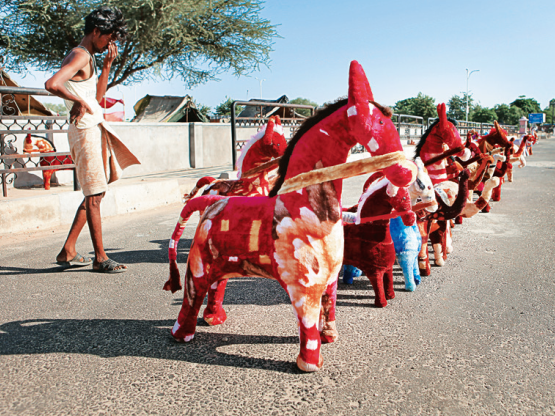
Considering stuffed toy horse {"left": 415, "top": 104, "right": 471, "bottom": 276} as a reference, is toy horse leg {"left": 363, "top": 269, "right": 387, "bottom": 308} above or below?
below

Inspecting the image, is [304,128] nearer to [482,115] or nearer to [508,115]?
[482,115]

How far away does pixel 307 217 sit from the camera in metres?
2.40

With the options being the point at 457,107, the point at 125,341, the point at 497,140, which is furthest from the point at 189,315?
the point at 457,107

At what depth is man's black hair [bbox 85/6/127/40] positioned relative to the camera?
13.0 feet

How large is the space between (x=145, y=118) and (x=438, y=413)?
60.0ft

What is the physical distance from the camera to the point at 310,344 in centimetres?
245

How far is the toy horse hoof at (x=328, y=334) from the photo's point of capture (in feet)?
9.45

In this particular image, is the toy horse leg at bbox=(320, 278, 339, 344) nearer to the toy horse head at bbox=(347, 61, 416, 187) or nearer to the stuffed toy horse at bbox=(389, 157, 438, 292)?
the toy horse head at bbox=(347, 61, 416, 187)

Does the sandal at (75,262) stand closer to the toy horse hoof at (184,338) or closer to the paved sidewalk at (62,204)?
the paved sidewalk at (62,204)

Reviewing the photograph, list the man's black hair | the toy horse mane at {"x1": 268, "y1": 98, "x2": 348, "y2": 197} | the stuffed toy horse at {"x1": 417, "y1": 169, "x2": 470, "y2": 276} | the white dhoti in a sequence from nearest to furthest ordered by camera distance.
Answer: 1. the toy horse mane at {"x1": 268, "y1": 98, "x2": 348, "y2": 197}
2. the man's black hair
3. the white dhoti
4. the stuffed toy horse at {"x1": 417, "y1": 169, "x2": 470, "y2": 276}

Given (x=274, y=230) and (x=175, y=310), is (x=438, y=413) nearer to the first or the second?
(x=274, y=230)

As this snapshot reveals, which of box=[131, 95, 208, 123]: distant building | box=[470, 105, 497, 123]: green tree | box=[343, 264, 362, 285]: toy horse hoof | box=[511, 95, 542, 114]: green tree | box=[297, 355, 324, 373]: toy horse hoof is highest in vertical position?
box=[511, 95, 542, 114]: green tree

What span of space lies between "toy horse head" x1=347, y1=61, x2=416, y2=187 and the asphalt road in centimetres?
114

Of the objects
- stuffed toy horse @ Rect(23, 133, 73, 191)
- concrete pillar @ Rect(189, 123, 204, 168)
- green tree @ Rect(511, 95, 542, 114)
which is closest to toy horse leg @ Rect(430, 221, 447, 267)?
stuffed toy horse @ Rect(23, 133, 73, 191)
